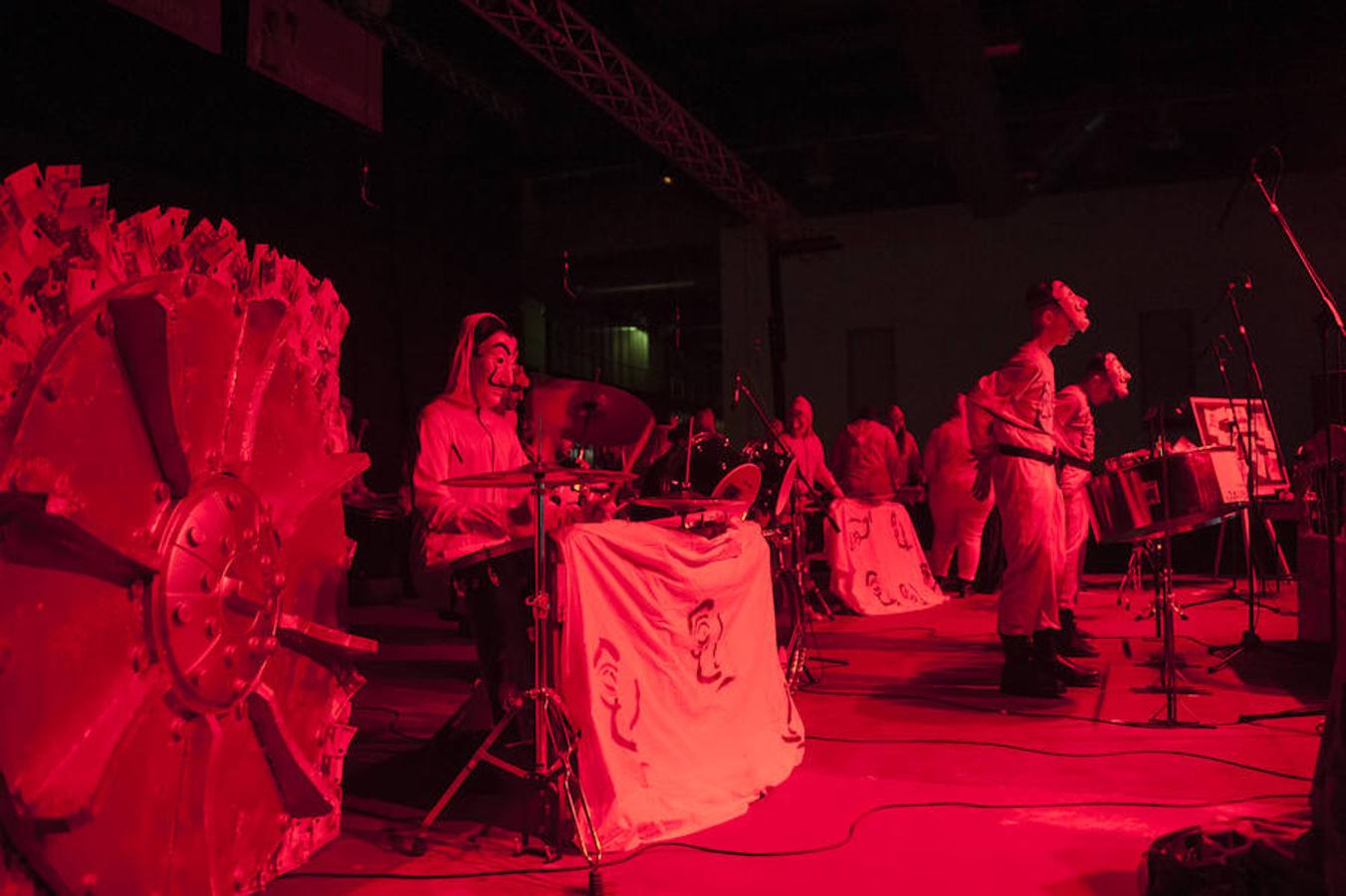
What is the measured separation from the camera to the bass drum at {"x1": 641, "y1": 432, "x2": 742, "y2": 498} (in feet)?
15.4

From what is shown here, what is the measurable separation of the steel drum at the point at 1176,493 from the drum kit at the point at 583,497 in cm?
165

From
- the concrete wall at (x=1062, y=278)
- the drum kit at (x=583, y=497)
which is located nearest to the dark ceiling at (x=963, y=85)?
the concrete wall at (x=1062, y=278)

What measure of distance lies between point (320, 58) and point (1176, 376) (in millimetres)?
11289

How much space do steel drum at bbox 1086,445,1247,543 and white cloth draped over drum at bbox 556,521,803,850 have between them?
1.86 metres

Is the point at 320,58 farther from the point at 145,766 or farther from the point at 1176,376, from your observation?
the point at 1176,376

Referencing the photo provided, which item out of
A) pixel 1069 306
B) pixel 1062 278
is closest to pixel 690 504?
pixel 1069 306

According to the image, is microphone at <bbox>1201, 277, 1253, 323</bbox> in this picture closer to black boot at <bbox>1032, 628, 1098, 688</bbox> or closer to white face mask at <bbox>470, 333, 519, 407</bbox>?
black boot at <bbox>1032, 628, 1098, 688</bbox>

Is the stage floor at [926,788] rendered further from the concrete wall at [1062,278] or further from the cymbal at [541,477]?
the concrete wall at [1062,278]

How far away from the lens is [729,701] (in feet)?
12.7

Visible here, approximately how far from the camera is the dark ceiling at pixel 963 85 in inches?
404

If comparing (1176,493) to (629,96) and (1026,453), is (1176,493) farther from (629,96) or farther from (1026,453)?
(629,96)

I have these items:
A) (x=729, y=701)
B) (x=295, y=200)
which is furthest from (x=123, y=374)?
(x=295, y=200)

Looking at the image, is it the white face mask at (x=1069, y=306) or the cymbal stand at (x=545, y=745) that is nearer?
the cymbal stand at (x=545, y=745)

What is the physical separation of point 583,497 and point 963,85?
7921 millimetres
